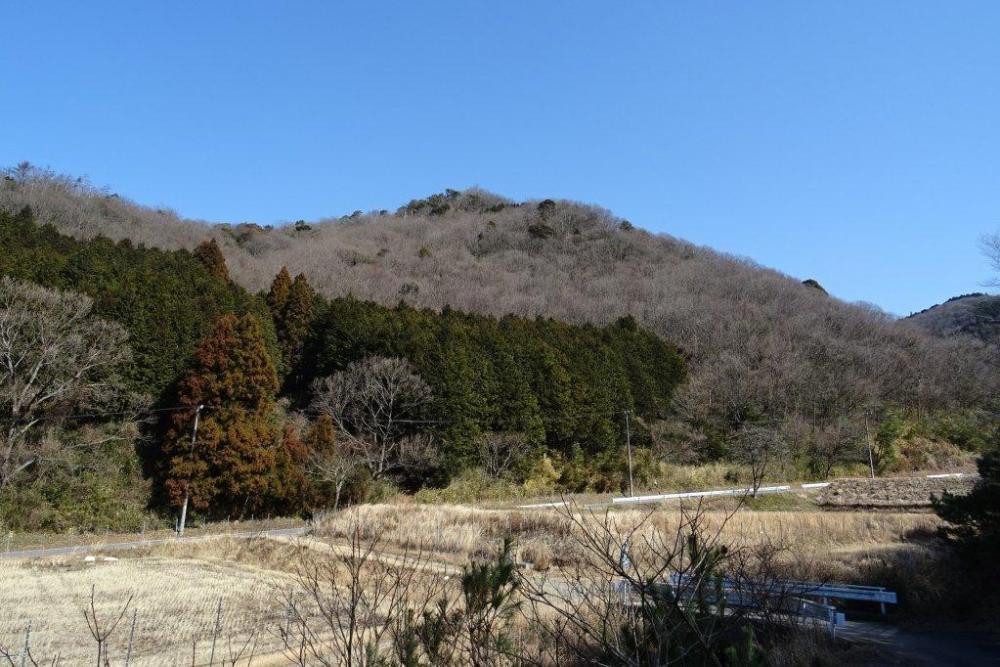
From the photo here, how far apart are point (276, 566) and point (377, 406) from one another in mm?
12141

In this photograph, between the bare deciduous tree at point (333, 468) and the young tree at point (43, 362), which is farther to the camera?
the bare deciduous tree at point (333, 468)

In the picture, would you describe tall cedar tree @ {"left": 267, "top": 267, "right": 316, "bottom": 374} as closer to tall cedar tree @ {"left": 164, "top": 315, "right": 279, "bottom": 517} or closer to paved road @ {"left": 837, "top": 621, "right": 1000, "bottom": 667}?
tall cedar tree @ {"left": 164, "top": 315, "right": 279, "bottom": 517}

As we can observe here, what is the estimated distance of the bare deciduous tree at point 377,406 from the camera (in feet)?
84.4

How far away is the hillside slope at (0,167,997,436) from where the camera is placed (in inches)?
1431

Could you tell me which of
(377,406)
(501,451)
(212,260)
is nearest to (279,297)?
(212,260)

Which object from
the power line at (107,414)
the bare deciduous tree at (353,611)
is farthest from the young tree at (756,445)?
the power line at (107,414)

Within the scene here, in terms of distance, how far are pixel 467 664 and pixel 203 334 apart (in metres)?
24.2

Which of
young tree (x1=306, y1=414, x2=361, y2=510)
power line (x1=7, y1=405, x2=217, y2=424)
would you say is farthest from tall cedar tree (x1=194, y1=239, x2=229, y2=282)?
young tree (x1=306, y1=414, x2=361, y2=510)

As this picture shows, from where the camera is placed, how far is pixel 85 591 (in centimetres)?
1161

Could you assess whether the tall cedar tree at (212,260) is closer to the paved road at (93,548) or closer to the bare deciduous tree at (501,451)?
the bare deciduous tree at (501,451)

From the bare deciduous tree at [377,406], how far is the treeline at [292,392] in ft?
0.24

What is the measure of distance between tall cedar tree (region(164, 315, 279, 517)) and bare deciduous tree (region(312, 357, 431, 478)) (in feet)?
8.99

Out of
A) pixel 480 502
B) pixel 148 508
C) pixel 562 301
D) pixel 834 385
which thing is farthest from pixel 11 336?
pixel 562 301

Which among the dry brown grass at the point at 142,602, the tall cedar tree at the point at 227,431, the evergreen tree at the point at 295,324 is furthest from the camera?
the evergreen tree at the point at 295,324
